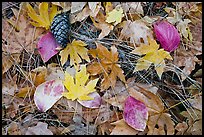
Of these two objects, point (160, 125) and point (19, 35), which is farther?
point (19, 35)

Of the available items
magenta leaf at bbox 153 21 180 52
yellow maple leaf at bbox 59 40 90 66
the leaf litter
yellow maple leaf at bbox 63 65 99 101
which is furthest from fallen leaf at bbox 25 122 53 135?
magenta leaf at bbox 153 21 180 52

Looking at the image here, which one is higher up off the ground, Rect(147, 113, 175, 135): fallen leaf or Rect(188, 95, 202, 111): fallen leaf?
Rect(188, 95, 202, 111): fallen leaf

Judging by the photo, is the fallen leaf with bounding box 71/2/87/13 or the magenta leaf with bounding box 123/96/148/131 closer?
the magenta leaf with bounding box 123/96/148/131

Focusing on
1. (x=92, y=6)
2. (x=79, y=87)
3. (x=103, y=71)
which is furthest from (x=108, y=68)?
(x=92, y=6)

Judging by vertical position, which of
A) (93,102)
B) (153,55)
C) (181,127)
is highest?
(153,55)

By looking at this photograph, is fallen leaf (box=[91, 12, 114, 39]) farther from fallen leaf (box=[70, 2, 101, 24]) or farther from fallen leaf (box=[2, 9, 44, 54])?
fallen leaf (box=[2, 9, 44, 54])

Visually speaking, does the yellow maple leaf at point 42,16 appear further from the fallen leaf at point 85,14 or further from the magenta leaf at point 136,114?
the magenta leaf at point 136,114

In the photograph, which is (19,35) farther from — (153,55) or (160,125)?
(160,125)
